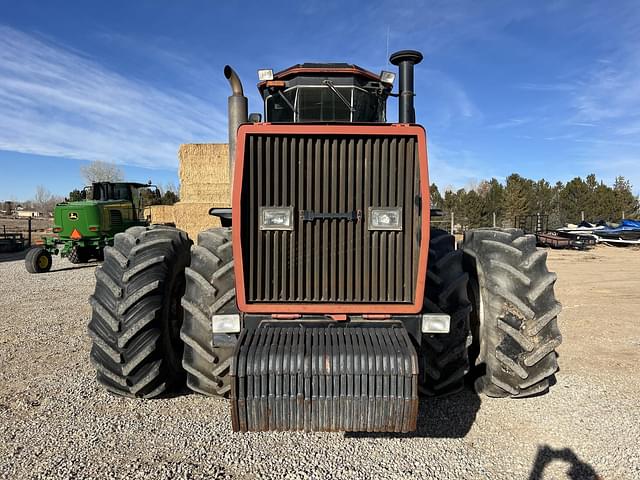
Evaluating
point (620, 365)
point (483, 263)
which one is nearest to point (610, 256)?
point (620, 365)

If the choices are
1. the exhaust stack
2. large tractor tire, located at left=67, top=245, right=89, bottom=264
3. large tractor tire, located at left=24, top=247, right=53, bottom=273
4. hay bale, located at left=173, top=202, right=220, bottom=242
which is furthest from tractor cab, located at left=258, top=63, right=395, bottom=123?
hay bale, located at left=173, top=202, right=220, bottom=242

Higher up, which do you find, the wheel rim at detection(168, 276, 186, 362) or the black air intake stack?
the black air intake stack

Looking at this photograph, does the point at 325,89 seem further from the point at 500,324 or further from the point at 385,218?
the point at 500,324

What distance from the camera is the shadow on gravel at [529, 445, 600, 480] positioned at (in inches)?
113

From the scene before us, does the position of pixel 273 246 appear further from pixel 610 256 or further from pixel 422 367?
pixel 610 256

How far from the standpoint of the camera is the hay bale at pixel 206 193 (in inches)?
692

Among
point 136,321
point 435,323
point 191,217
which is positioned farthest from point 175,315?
point 191,217

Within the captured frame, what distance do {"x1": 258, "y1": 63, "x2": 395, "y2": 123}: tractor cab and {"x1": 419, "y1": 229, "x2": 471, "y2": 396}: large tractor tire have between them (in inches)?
76.4

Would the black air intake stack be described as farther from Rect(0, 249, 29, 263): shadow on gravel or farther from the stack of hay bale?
Rect(0, 249, 29, 263): shadow on gravel

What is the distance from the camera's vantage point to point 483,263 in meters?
3.91

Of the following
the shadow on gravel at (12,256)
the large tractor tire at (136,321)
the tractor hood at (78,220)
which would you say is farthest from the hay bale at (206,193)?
the large tractor tire at (136,321)

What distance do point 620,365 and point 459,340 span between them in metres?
2.80

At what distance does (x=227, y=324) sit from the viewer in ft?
10.1

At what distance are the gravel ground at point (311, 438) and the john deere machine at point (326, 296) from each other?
26cm
